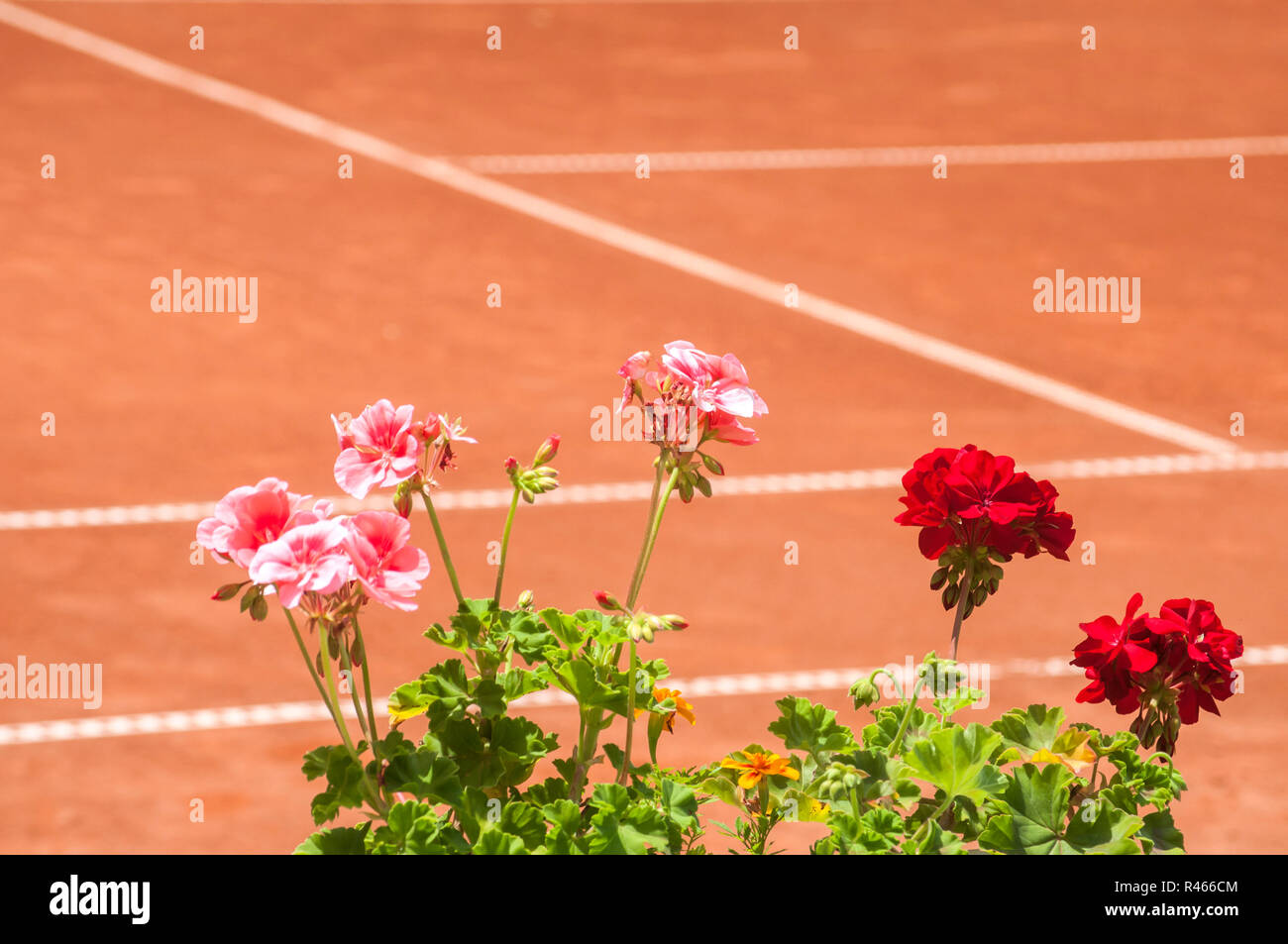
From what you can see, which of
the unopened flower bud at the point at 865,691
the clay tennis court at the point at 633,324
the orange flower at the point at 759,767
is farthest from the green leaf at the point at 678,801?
the clay tennis court at the point at 633,324

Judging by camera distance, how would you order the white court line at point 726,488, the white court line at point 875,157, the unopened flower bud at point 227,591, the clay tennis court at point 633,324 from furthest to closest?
1. the white court line at point 875,157
2. the white court line at point 726,488
3. the clay tennis court at point 633,324
4. the unopened flower bud at point 227,591

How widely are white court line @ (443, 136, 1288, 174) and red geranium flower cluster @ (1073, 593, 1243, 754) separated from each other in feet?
31.4

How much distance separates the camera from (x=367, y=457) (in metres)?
1.80

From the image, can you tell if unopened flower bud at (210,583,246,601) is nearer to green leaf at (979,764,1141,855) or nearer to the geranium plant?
the geranium plant

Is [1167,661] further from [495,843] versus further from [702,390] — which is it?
[495,843]

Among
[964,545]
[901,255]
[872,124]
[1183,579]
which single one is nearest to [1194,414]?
[1183,579]

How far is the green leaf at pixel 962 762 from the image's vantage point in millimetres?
1722

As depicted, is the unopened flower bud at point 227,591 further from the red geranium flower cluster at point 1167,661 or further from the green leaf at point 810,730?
the red geranium flower cluster at point 1167,661

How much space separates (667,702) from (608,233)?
842cm

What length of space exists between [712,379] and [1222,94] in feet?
40.1

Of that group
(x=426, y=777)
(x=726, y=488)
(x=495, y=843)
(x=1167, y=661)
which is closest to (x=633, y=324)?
(x=726, y=488)

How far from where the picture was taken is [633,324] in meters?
8.77

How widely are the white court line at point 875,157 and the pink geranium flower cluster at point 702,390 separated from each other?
9.44 metres
